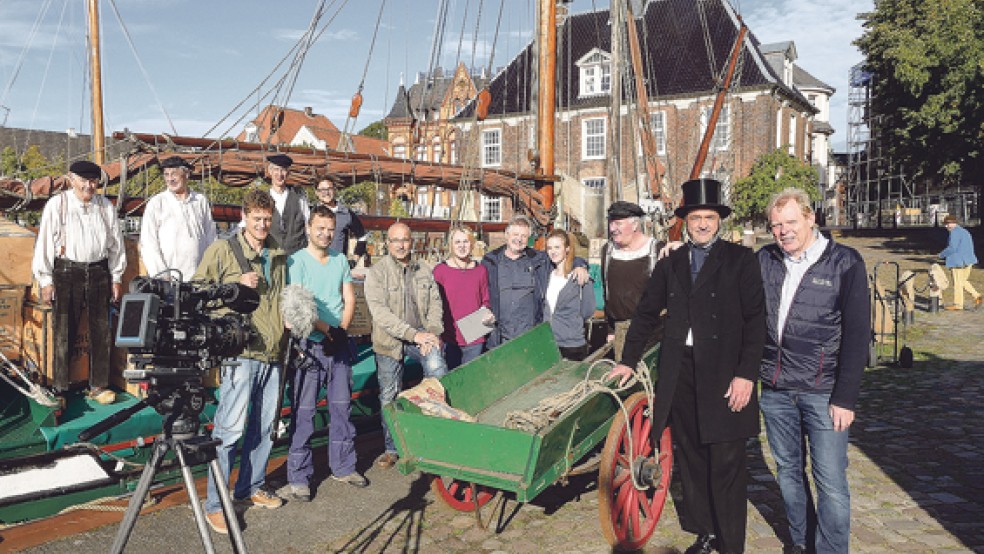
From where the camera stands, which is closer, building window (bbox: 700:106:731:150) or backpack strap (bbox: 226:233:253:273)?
backpack strap (bbox: 226:233:253:273)

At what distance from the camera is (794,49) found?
38344 mm

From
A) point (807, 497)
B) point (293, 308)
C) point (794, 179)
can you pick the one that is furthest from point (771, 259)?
point (794, 179)

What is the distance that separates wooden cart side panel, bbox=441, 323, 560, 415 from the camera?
4637 millimetres

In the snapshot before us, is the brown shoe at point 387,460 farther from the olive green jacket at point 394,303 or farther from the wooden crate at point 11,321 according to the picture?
the wooden crate at point 11,321

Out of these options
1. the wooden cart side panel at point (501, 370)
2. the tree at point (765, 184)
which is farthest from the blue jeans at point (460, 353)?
the tree at point (765, 184)

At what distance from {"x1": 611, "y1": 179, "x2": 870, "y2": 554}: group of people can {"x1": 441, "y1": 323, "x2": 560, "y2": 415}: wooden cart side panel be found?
1.00 m

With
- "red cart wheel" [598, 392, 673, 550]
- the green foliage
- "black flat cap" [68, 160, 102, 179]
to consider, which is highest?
the green foliage

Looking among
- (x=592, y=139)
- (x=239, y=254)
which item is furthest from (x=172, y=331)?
(x=592, y=139)

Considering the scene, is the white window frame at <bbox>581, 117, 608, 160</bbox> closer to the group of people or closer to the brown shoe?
the brown shoe

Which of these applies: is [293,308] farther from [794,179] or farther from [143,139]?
[794,179]

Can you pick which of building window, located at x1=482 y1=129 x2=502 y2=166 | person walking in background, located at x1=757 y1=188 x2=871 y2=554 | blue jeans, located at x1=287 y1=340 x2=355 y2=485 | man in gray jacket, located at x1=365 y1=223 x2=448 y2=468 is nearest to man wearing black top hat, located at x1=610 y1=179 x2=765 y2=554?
person walking in background, located at x1=757 y1=188 x2=871 y2=554

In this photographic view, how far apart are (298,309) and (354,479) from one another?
1560 millimetres

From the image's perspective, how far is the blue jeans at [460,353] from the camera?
226 inches

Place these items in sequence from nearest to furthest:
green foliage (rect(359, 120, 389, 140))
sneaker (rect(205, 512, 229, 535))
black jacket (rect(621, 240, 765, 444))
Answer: black jacket (rect(621, 240, 765, 444)), sneaker (rect(205, 512, 229, 535)), green foliage (rect(359, 120, 389, 140))
